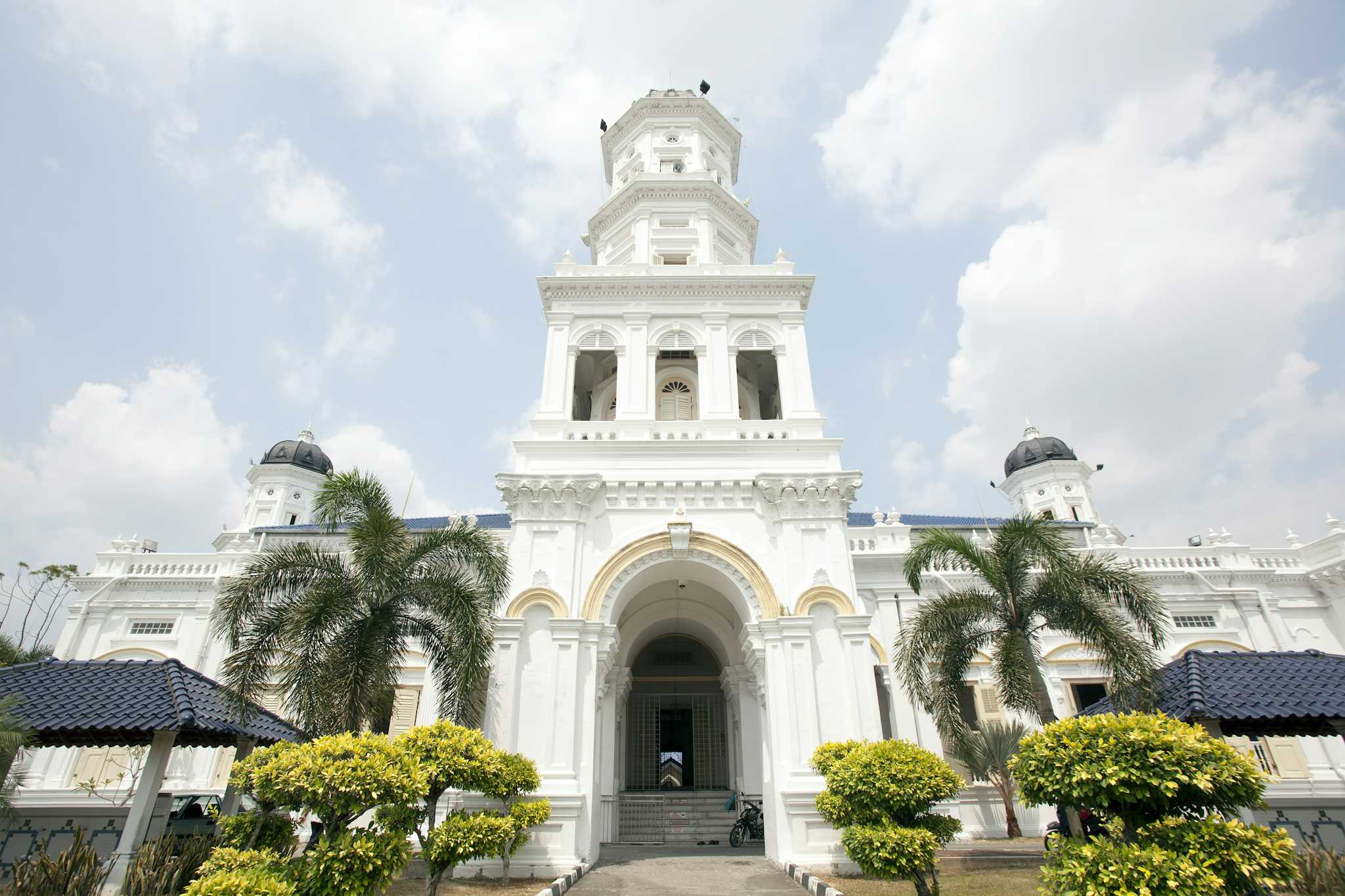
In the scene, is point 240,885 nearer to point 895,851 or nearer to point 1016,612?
point 895,851

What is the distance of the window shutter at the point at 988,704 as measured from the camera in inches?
802

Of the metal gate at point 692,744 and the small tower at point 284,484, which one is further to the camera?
the small tower at point 284,484

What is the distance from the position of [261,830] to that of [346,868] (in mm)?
2599

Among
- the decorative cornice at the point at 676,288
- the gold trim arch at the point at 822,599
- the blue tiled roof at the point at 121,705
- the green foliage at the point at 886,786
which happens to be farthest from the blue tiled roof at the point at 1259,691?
the blue tiled roof at the point at 121,705

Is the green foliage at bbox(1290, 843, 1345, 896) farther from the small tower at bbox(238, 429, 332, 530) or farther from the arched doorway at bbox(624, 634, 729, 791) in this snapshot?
the small tower at bbox(238, 429, 332, 530)

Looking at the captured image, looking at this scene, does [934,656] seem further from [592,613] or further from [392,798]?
[392,798]

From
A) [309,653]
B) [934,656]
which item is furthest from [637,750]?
[309,653]

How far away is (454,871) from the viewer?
12.5 m

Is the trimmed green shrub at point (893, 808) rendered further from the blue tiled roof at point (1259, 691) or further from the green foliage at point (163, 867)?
the green foliage at point (163, 867)

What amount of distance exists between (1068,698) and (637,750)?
13.3m

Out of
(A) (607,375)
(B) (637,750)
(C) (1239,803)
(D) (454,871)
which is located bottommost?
(D) (454,871)

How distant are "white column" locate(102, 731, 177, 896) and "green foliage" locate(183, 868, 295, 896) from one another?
10.8 feet

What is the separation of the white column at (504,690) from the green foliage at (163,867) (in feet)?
16.1

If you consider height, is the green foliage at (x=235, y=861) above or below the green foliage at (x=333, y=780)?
below
